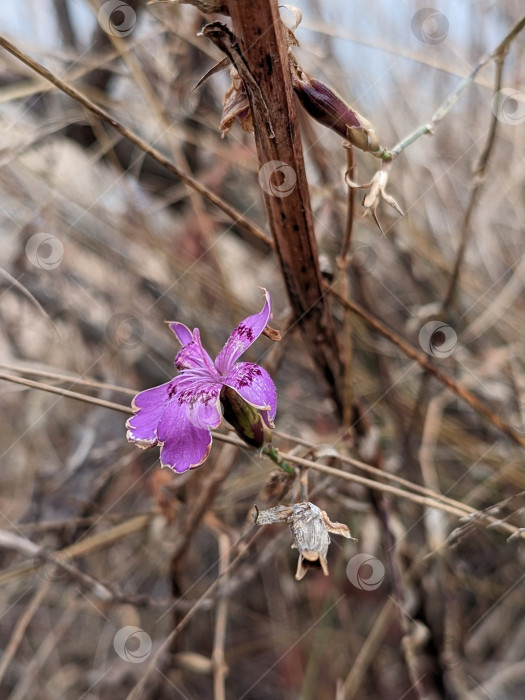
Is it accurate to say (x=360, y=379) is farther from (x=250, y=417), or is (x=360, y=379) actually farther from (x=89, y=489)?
(x=250, y=417)

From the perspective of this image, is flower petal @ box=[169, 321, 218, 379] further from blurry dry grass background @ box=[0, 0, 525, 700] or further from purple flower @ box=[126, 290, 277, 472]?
blurry dry grass background @ box=[0, 0, 525, 700]

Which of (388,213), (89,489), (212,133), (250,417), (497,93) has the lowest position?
(250,417)

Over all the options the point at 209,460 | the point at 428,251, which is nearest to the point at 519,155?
the point at 428,251

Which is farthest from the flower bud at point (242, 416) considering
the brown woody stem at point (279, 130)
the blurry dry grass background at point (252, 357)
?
the blurry dry grass background at point (252, 357)

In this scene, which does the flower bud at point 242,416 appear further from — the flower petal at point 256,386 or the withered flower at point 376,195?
the withered flower at point 376,195

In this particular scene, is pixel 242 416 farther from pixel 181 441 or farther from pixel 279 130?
pixel 279 130

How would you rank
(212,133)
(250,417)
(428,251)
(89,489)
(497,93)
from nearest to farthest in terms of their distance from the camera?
1. (250,417)
2. (497,93)
3. (89,489)
4. (428,251)
5. (212,133)
